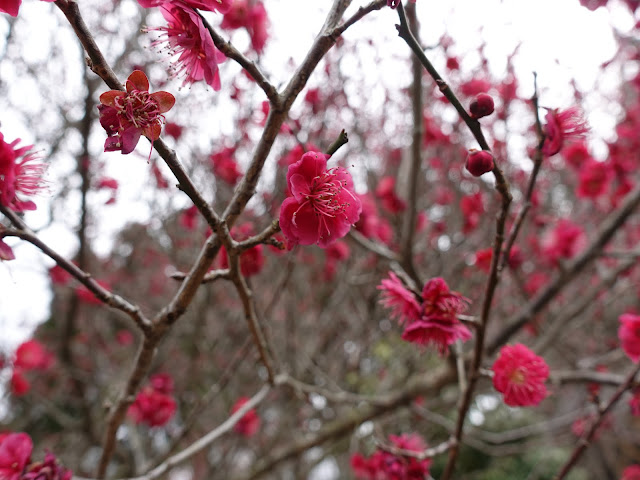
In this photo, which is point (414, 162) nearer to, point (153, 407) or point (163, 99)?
point (163, 99)

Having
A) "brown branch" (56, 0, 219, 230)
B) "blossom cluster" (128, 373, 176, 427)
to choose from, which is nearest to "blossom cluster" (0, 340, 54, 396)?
"blossom cluster" (128, 373, 176, 427)

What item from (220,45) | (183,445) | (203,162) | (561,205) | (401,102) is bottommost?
(183,445)

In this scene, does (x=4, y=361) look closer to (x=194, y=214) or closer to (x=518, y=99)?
(x=194, y=214)

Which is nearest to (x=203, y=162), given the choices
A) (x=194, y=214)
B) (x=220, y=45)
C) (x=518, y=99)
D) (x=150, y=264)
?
(x=194, y=214)

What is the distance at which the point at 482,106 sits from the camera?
1007 millimetres

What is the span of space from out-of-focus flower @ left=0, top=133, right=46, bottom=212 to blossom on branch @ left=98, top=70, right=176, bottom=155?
184 mm

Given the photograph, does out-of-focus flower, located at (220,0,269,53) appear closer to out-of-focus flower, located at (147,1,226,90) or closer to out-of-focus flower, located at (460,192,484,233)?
out-of-focus flower, located at (147,1,226,90)

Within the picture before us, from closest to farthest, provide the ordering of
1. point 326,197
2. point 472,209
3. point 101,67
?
point 101,67
point 326,197
point 472,209

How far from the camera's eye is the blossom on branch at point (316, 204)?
0.93 meters

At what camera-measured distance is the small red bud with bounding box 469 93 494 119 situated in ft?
3.27

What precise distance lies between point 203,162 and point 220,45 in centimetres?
263

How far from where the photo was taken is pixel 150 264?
16.5ft

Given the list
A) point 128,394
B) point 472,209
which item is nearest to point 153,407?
point 128,394

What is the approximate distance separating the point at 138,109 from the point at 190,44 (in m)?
0.23
